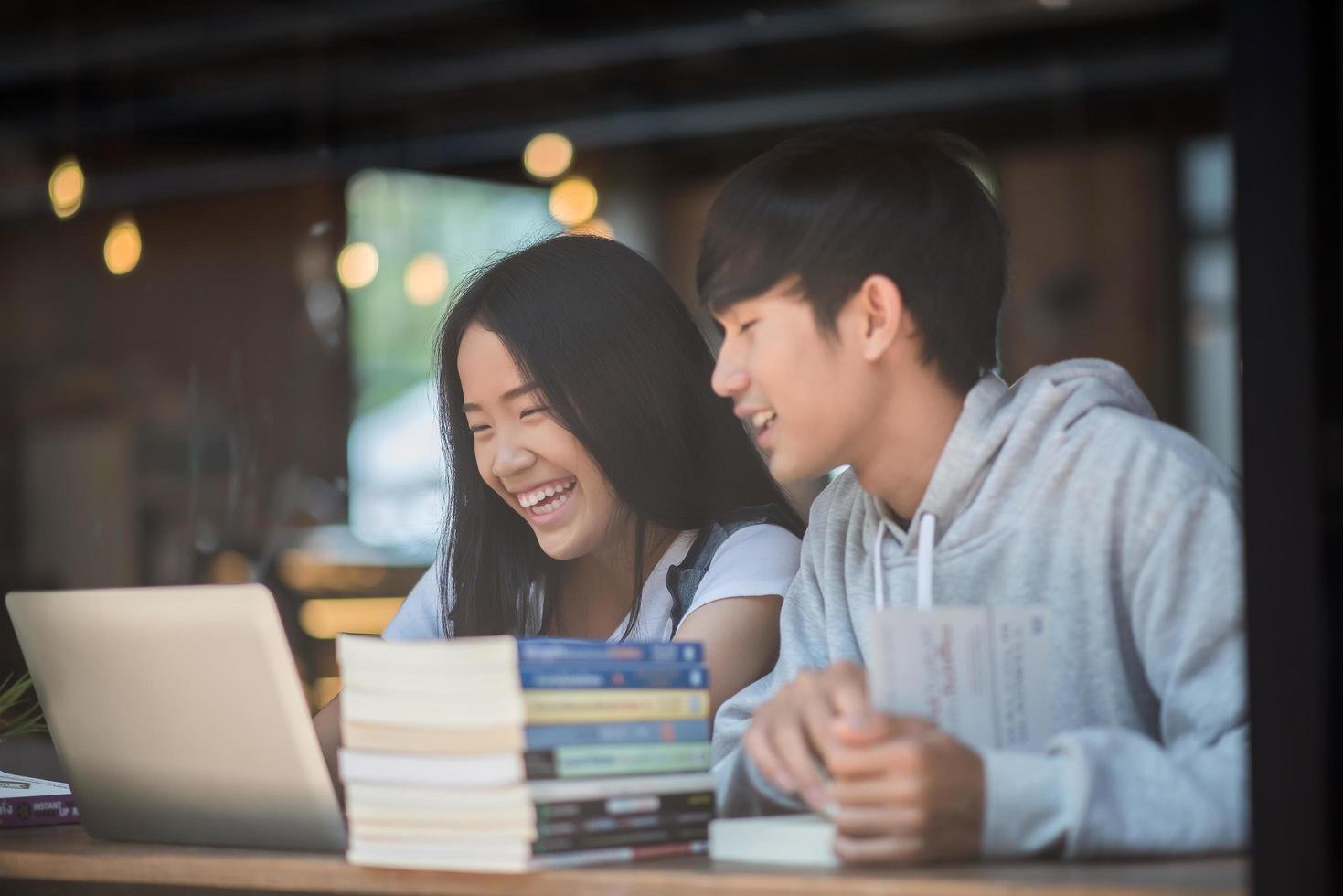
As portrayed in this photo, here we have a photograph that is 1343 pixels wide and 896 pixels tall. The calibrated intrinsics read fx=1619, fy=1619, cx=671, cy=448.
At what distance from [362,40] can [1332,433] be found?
614 cm

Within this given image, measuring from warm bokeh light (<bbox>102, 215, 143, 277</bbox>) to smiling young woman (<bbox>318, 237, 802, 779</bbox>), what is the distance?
477 cm

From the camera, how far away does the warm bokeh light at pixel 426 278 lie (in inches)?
268

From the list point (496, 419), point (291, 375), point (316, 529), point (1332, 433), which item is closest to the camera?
point (1332, 433)

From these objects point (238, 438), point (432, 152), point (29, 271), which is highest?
point (432, 152)

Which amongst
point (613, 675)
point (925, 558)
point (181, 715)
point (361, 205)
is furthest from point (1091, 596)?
point (361, 205)

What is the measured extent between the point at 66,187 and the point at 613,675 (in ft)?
18.3

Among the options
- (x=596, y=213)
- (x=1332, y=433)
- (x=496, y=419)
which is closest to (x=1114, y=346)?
(x=596, y=213)

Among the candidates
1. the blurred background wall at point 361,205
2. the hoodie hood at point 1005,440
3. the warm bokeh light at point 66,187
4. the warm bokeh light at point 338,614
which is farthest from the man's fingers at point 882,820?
the warm bokeh light at point 66,187

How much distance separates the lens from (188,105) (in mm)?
6641

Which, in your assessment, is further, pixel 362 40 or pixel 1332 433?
pixel 362 40

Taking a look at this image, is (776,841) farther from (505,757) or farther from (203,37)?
(203,37)

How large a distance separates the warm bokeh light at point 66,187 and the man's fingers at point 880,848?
5686 millimetres

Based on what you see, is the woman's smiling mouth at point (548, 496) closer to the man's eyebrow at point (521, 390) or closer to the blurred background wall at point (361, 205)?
the man's eyebrow at point (521, 390)

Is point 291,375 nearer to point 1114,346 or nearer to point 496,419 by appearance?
point 1114,346
